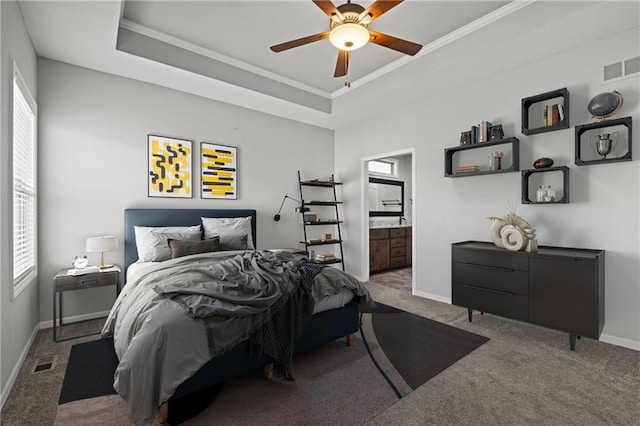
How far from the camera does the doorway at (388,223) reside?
5.41 meters

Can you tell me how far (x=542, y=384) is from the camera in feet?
7.22

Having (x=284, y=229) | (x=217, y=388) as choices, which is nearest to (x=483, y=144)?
(x=284, y=229)

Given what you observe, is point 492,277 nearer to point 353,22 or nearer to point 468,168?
point 468,168

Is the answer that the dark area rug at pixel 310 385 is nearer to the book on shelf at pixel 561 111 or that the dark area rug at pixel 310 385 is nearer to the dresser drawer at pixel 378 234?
the book on shelf at pixel 561 111

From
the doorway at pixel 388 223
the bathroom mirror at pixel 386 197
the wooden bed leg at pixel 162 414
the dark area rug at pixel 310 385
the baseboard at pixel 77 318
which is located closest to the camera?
the wooden bed leg at pixel 162 414

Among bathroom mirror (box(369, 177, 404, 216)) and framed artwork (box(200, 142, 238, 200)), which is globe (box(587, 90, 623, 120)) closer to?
bathroom mirror (box(369, 177, 404, 216))

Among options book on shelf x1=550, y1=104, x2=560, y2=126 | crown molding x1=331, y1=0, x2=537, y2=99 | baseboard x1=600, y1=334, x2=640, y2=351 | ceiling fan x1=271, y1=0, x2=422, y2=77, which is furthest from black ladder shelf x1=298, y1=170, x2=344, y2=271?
baseboard x1=600, y1=334, x2=640, y2=351

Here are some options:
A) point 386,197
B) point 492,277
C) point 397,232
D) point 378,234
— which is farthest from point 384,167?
point 492,277

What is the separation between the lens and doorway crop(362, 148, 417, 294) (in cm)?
541

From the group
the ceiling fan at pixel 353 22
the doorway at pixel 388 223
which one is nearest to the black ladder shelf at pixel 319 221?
the doorway at pixel 388 223

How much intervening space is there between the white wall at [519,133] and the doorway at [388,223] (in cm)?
54

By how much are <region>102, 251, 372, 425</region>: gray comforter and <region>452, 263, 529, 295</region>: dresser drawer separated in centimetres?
154

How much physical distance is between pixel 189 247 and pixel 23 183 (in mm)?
1502

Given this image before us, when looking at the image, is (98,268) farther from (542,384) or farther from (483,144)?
(483,144)
